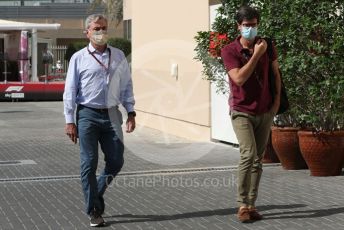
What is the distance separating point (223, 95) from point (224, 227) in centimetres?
611

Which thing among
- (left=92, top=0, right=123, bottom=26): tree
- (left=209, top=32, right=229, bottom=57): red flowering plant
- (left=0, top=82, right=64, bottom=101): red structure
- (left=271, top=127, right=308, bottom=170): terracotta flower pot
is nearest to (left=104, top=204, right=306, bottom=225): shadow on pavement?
(left=271, top=127, right=308, bottom=170): terracotta flower pot

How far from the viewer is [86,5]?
60406 millimetres

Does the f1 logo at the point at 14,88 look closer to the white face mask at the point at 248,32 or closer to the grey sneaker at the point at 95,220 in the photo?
the grey sneaker at the point at 95,220

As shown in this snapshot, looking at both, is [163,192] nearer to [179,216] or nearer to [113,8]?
[179,216]

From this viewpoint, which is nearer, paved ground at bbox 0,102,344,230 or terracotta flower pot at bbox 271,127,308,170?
paved ground at bbox 0,102,344,230

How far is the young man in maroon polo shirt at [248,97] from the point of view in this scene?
6.63 meters

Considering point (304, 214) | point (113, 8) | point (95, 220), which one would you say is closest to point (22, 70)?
point (113, 8)

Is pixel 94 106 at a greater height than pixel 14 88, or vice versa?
pixel 94 106

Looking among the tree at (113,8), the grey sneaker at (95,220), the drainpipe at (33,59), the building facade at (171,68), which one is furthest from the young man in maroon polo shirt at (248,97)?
the tree at (113,8)

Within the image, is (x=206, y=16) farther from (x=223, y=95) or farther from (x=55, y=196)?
(x=55, y=196)

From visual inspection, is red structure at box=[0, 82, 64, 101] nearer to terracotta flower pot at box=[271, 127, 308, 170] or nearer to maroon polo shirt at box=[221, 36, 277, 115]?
terracotta flower pot at box=[271, 127, 308, 170]

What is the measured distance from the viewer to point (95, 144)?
6.71 metres

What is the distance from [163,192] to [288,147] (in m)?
2.05

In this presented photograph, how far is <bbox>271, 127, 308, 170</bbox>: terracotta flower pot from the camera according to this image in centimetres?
963
